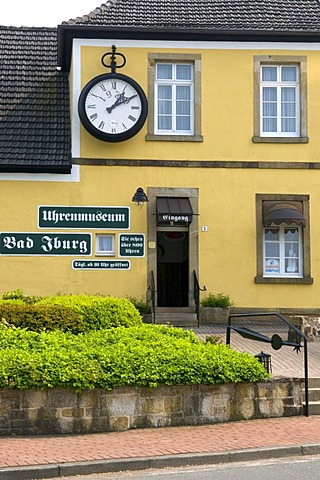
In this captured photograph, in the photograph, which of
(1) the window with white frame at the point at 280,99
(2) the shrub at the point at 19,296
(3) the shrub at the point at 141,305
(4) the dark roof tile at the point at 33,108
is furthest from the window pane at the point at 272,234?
(2) the shrub at the point at 19,296

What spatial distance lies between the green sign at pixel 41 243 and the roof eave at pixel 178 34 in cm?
523

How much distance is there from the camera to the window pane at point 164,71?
20.0 meters

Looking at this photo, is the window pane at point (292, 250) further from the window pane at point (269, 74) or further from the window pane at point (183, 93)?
the window pane at point (183, 93)

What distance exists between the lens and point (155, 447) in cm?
905

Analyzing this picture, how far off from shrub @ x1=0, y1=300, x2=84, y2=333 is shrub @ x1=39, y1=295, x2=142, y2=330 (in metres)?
0.31

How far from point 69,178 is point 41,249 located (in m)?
2.00

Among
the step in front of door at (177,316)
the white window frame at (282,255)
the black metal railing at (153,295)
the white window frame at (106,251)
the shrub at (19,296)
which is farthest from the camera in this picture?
the white window frame at (282,255)

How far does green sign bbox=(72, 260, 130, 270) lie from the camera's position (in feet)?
63.4

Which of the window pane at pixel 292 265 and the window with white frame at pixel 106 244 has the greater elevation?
the window with white frame at pixel 106 244

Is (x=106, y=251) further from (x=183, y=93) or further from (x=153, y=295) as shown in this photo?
A: (x=183, y=93)

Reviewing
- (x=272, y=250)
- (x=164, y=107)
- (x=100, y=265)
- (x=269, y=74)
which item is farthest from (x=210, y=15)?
(x=100, y=265)

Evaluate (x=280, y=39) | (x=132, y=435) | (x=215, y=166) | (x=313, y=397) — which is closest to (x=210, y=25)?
(x=280, y=39)

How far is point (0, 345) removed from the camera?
1100 centimetres

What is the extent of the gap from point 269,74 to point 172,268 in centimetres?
595
